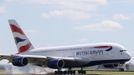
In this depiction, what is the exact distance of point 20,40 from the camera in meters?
74.2

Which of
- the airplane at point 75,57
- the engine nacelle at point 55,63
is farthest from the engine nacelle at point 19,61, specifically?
the engine nacelle at point 55,63

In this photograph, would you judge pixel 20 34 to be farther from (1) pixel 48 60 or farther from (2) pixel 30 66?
(1) pixel 48 60

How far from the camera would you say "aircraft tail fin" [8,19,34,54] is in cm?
7412

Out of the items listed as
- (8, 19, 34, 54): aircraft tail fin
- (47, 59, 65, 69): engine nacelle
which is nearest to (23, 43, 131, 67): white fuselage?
(47, 59, 65, 69): engine nacelle

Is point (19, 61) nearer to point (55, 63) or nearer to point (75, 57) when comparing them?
point (55, 63)

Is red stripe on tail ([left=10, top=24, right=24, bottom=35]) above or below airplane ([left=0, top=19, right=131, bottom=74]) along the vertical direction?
above

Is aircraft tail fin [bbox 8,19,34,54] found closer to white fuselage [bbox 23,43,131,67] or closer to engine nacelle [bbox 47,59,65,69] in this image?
white fuselage [bbox 23,43,131,67]

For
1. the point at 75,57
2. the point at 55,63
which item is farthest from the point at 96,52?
the point at 55,63

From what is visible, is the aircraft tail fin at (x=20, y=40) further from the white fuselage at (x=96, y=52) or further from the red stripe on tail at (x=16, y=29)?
the white fuselage at (x=96, y=52)

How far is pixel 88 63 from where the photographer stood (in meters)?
66.1

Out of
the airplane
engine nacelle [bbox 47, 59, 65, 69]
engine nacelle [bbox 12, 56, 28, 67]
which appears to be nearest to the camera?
engine nacelle [bbox 12, 56, 28, 67]

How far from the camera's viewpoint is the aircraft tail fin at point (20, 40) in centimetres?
7412

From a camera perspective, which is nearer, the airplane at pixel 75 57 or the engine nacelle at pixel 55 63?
the engine nacelle at pixel 55 63

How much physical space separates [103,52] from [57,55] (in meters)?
9.07
